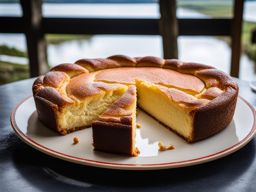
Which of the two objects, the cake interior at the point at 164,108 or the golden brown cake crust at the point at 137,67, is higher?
the golden brown cake crust at the point at 137,67

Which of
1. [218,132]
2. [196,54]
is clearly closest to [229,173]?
[218,132]

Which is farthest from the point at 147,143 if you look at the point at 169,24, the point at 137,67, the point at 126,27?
the point at 126,27

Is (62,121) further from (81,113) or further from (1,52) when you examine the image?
(1,52)

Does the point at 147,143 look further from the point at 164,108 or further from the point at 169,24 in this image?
the point at 169,24

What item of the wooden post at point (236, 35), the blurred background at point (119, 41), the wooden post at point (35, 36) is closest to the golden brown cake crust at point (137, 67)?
the blurred background at point (119, 41)

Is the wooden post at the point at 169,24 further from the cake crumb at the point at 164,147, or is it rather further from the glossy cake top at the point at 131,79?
→ the cake crumb at the point at 164,147

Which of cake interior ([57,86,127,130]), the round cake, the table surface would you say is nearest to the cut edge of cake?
the round cake
